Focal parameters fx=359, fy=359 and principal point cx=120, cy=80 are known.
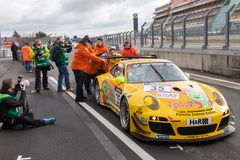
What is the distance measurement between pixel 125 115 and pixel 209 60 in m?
9.54

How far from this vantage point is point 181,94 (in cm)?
591

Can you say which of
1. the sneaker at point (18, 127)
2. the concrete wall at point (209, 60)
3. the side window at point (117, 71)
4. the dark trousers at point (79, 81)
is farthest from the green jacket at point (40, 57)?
the concrete wall at point (209, 60)

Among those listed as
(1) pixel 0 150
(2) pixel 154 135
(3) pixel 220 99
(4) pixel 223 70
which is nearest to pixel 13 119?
(1) pixel 0 150

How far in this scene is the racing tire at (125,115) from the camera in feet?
20.2

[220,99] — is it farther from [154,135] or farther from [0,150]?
[0,150]

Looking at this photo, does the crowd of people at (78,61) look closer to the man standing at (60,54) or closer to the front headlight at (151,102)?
the man standing at (60,54)

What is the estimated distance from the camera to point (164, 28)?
20.7 metres

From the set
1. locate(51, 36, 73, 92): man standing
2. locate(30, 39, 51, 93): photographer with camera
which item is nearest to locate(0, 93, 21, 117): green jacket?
locate(51, 36, 73, 92): man standing

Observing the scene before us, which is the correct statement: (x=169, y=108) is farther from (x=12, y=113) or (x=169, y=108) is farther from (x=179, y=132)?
(x=12, y=113)

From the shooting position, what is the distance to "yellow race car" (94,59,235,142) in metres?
5.38

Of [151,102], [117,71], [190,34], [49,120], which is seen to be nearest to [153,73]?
[117,71]

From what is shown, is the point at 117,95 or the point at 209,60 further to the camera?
the point at 209,60

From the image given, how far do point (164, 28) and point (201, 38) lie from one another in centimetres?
479

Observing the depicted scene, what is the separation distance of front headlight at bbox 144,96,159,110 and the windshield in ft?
3.30
